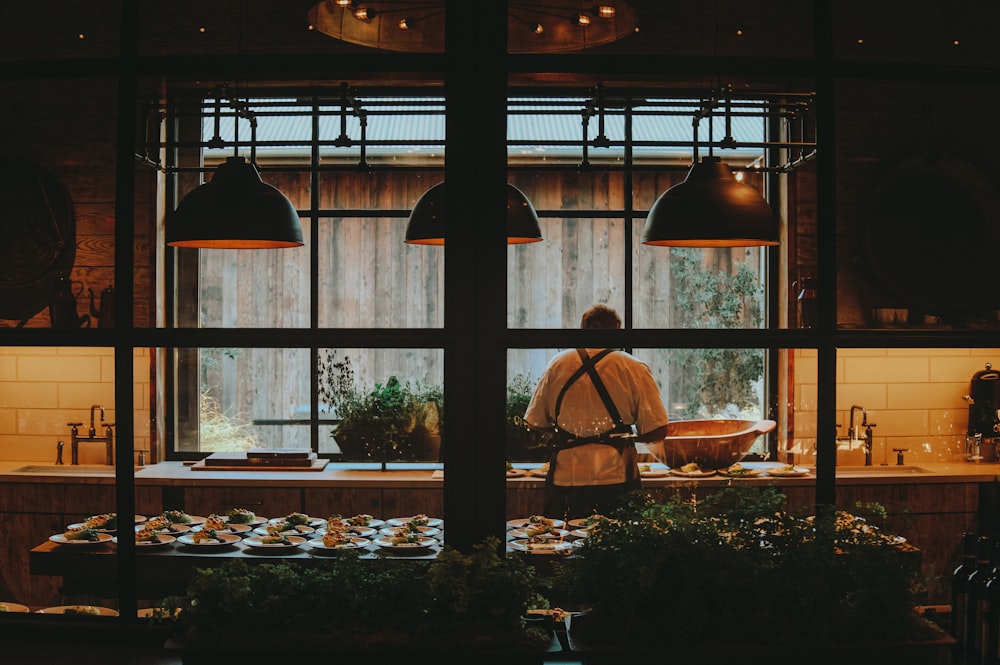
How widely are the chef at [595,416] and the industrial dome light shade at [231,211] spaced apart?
1.34m

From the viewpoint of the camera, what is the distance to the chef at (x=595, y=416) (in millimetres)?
4074

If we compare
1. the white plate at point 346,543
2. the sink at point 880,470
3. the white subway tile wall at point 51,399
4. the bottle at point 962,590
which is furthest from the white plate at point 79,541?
the sink at point 880,470

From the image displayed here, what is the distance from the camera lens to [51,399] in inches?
241

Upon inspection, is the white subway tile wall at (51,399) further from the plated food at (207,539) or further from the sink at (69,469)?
the plated food at (207,539)

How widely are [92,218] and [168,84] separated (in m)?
1.13

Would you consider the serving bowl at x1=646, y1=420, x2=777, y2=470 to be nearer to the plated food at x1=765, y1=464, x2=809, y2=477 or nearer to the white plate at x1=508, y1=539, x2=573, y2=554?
the plated food at x1=765, y1=464, x2=809, y2=477

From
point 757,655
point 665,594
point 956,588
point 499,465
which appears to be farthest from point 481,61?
point 956,588

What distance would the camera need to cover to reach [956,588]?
7.86ft

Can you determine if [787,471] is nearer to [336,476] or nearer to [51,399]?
[336,476]

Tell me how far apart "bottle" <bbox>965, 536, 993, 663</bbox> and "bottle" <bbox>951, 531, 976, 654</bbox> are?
20mm

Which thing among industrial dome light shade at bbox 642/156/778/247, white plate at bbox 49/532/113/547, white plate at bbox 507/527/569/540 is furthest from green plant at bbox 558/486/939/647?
white plate at bbox 49/532/113/547

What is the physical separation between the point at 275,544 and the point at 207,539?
0.34m

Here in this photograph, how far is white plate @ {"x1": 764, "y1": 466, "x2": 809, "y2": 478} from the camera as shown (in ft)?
18.1

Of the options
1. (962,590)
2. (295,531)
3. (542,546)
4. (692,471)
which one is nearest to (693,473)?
(692,471)
